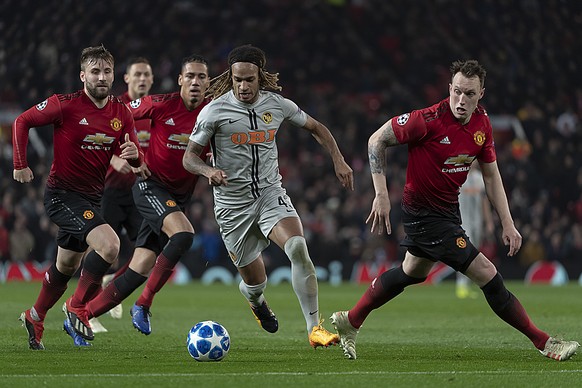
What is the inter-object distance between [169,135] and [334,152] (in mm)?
2031

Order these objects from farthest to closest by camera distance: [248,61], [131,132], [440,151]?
1. [131,132]
2. [248,61]
3. [440,151]

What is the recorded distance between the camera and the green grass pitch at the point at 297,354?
6.46 m

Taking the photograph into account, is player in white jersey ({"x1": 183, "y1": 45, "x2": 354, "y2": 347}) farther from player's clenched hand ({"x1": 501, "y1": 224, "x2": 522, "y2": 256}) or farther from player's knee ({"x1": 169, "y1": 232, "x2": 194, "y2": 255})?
player's clenched hand ({"x1": 501, "y1": 224, "x2": 522, "y2": 256})

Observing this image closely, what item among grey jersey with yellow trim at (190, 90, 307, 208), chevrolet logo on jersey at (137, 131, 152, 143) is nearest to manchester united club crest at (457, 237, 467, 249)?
grey jersey with yellow trim at (190, 90, 307, 208)

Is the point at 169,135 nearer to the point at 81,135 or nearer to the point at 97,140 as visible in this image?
the point at 97,140

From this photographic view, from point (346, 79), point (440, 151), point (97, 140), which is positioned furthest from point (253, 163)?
point (346, 79)

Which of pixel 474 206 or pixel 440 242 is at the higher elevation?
pixel 440 242

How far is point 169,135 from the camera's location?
9.75 metres

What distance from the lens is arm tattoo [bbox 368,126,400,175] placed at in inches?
304

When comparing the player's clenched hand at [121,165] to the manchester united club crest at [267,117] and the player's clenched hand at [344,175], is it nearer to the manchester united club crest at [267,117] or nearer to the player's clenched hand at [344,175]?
the manchester united club crest at [267,117]

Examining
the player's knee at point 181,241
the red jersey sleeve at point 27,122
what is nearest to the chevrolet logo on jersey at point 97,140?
the red jersey sleeve at point 27,122

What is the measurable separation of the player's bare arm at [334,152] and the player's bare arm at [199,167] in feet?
2.87

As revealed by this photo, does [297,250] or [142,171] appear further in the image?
[142,171]

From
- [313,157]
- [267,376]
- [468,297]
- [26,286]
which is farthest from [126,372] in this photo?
[313,157]
